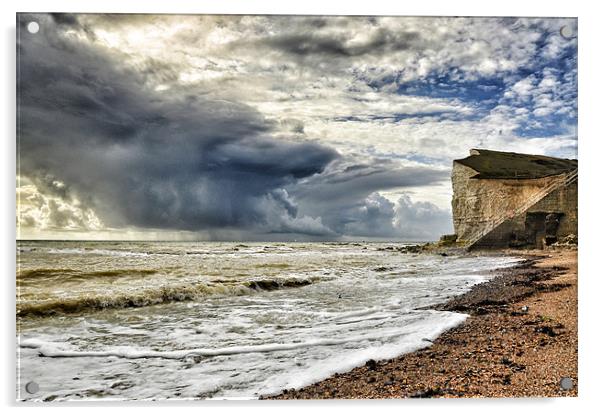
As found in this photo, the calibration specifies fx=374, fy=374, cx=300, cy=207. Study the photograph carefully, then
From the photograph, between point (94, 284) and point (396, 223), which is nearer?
point (396, 223)

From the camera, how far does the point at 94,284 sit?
421cm

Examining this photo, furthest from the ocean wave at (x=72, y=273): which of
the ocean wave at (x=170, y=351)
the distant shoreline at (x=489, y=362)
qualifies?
the distant shoreline at (x=489, y=362)

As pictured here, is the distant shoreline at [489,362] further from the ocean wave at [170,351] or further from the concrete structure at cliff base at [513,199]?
the concrete structure at cliff base at [513,199]

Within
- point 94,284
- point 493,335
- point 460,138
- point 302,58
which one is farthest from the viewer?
point 94,284

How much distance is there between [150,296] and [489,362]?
347cm

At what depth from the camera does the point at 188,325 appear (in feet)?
11.5

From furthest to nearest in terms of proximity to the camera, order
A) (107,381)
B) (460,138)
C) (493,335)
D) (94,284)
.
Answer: (94,284) → (460,138) → (493,335) → (107,381)

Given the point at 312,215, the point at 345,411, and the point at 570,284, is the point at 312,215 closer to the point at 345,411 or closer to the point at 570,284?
the point at 345,411

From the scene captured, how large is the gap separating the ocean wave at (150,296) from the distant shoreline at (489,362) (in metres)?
2.12

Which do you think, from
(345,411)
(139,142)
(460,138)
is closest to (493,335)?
(345,411)

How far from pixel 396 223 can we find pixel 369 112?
118 centimetres

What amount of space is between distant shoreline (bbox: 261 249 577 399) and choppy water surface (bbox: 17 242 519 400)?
0.45 feet

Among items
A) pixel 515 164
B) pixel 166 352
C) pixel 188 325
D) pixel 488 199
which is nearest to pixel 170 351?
pixel 166 352
